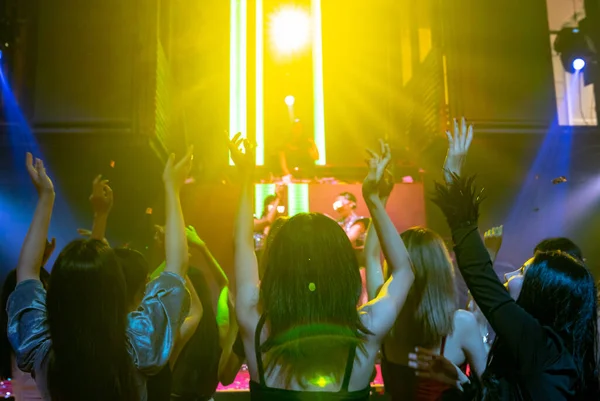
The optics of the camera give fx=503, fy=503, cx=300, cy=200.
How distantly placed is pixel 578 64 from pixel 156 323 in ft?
23.9

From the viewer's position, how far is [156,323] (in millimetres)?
1677

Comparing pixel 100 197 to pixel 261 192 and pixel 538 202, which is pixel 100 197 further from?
pixel 538 202

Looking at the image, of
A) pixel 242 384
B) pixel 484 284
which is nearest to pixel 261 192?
pixel 242 384

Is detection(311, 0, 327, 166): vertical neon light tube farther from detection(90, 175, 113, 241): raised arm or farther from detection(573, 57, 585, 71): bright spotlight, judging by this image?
detection(90, 175, 113, 241): raised arm

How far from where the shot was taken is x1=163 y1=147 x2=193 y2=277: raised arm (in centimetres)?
181

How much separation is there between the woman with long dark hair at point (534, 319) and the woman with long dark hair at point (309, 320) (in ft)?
1.10

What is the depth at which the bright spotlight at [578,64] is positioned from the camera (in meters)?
7.00

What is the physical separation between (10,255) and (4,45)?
2475mm

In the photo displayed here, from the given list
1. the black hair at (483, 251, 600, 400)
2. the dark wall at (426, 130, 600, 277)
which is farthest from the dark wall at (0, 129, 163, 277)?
the black hair at (483, 251, 600, 400)

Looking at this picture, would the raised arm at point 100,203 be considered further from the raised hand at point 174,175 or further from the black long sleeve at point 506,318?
the black long sleeve at point 506,318

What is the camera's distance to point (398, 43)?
9.70 m

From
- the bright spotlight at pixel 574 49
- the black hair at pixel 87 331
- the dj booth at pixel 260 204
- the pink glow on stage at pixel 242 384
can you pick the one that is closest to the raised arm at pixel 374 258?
the black hair at pixel 87 331

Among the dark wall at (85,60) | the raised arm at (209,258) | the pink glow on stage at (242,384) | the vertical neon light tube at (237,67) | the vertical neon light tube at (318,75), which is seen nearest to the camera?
the raised arm at (209,258)

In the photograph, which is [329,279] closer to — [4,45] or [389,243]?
[389,243]
